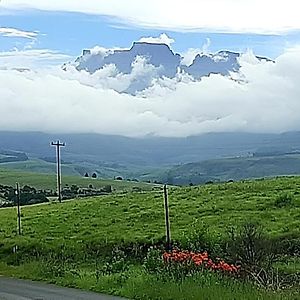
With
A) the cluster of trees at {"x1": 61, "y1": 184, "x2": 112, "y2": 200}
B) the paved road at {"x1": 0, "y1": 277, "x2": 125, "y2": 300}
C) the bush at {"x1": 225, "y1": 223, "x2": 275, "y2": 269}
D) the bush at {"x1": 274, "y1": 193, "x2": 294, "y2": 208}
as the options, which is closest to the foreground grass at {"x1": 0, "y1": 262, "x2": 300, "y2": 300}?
the paved road at {"x1": 0, "y1": 277, "x2": 125, "y2": 300}

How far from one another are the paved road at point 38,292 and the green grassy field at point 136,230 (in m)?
0.73

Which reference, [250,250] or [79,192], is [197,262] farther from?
[79,192]

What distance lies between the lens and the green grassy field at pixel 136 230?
70.4 feet

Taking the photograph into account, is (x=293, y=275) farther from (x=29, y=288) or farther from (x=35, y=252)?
(x=35, y=252)

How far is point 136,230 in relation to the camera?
1553 inches

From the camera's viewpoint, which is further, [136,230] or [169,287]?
[136,230]

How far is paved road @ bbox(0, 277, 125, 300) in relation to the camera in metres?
22.4

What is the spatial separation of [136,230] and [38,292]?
15419 millimetres

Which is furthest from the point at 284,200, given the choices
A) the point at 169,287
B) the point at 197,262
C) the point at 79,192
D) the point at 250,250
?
the point at 79,192

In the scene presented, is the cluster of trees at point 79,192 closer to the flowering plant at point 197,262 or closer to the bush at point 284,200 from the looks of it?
the bush at point 284,200

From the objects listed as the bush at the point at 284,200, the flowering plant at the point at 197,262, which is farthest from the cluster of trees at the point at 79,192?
the flowering plant at the point at 197,262

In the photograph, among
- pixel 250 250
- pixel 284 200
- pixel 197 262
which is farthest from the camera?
pixel 284 200

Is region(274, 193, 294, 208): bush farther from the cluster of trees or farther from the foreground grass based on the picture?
the cluster of trees

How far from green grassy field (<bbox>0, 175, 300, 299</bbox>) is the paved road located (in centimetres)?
73
